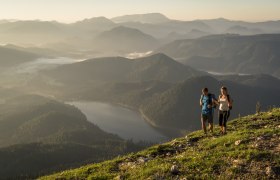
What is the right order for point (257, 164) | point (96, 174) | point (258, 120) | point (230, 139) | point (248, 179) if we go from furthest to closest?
point (258, 120), point (230, 139), point (96, 174), point (257, 164), point (248, 179)

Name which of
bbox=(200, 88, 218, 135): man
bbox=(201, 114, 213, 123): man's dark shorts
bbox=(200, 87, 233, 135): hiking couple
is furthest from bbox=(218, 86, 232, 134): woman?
bbox=(201, 114, 213, 123): man's dark shorts

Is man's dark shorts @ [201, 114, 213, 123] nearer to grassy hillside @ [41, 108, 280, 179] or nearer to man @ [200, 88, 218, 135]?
man @ [200, 88, 218, 135]

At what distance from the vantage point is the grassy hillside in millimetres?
22156

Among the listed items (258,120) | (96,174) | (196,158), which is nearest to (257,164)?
(196,158)

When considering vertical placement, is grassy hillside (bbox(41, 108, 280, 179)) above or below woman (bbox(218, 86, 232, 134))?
below

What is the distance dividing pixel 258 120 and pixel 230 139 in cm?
1073

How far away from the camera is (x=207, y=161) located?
2417 cm

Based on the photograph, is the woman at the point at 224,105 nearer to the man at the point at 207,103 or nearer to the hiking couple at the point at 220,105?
the hiking couple at the point at 220,105

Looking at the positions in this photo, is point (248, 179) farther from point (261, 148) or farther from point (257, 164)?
point (261, 148)

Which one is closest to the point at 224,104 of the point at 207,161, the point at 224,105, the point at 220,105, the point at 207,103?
the point at 224,105

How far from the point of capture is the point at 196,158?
25.3m

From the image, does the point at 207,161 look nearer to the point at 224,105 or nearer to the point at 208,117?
the point at 224,105

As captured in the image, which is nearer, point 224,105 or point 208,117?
point 224,105

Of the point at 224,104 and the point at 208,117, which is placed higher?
the point at 224,104
